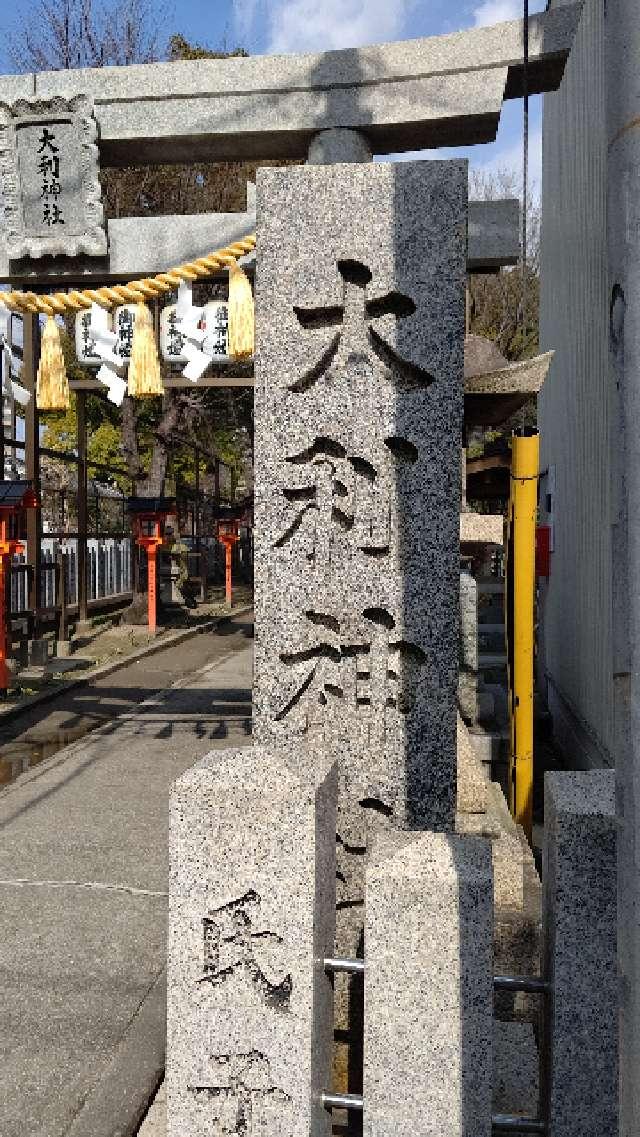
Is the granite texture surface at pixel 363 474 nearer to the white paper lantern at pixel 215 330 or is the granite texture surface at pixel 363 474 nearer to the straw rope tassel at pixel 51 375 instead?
the straw rope tassel at pixel 51 375

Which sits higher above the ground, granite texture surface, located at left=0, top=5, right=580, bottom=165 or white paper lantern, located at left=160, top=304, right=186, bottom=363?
granite texture surface, located at left=0, top=5, right=580, bottom=165

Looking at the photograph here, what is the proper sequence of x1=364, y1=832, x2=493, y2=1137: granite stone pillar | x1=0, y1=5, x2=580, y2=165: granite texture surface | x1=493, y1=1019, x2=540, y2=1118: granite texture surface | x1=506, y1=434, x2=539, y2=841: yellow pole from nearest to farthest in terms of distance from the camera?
x1=364, y1=832, x2=493, y2=1137: granite stone pillar
x1=493, y1=1019, x2=540, y2=1118: granite texture surface
x1=0, y1=5, x2=580, y2=165: granite texture surface
x1=506, y1=434, x2=539, y2=841: yellow pole

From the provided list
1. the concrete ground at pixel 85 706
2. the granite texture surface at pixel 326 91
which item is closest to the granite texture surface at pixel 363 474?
the granite texture surface at pixel 326 91

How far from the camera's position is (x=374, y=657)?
3359 mm

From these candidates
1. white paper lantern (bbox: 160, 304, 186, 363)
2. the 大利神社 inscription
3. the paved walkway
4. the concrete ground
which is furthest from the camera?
the concrete ground

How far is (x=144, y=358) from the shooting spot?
6.89 m

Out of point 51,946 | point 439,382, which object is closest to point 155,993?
point 51,946

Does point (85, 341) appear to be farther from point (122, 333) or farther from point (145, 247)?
point (145, 247)

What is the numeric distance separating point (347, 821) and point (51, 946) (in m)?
2.35

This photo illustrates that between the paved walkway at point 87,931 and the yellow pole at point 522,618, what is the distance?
107 inches

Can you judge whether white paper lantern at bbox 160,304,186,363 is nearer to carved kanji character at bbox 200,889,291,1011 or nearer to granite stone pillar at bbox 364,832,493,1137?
carved kanji character at bbox 200,889,291,1011

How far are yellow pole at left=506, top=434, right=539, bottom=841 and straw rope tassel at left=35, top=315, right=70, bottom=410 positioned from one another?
3.55 m

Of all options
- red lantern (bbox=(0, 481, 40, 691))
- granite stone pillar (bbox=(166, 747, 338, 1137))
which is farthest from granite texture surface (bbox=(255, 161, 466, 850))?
red lantern (bbox=(0, 481, 40, 691))

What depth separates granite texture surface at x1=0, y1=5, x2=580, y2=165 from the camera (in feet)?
21.1
